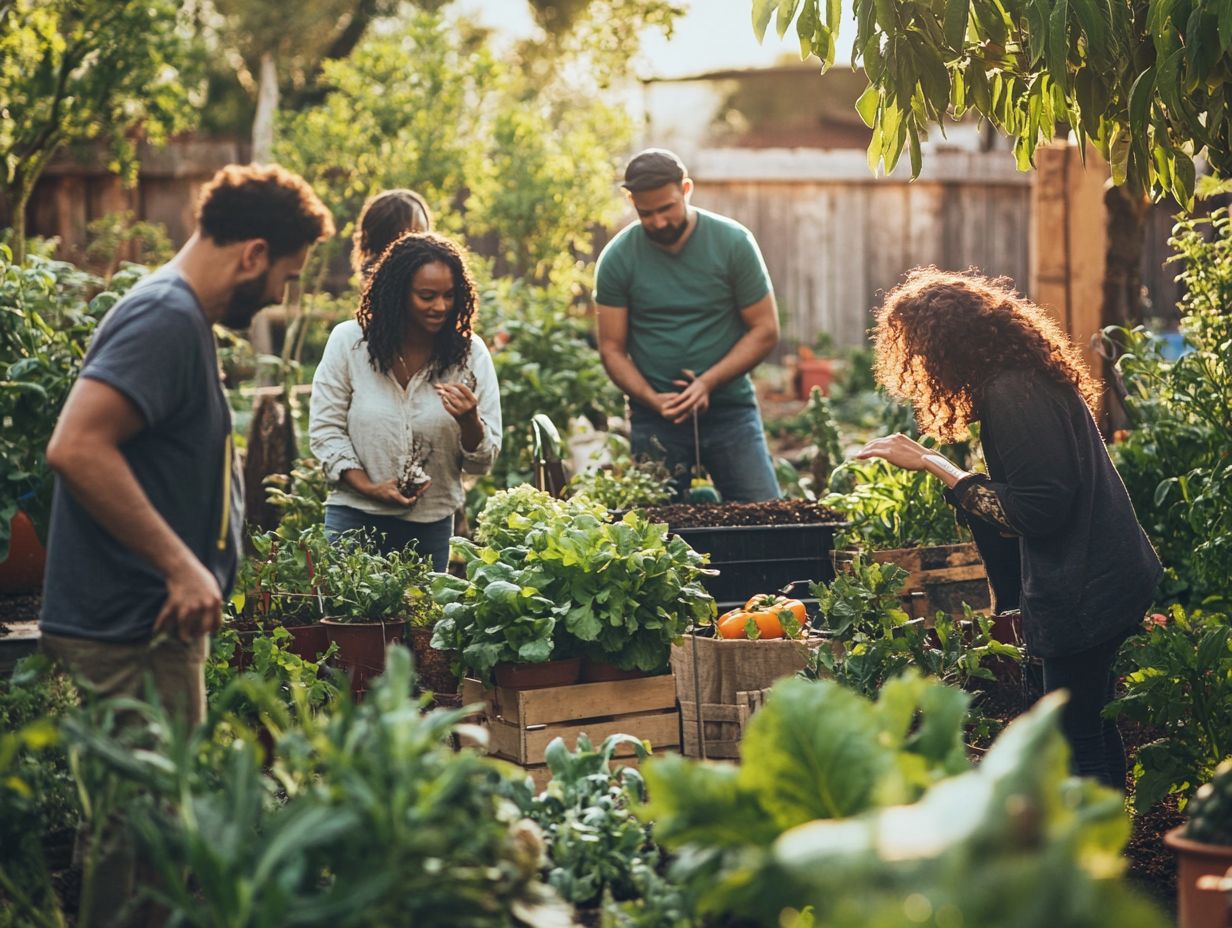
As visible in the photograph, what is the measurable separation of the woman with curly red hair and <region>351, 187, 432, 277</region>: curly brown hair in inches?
77.0

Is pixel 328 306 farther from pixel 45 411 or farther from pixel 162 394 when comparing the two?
pixel 162 394

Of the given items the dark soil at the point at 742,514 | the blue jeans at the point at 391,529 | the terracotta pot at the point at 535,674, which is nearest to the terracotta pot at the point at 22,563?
the blue jeans at the point at 391,529

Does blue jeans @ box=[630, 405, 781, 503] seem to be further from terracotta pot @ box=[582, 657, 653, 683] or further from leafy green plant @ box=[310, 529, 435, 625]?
terracotta pot @ box=[582, 657, 653, 683]

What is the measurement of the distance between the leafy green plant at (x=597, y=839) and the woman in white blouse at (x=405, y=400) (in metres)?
1.69

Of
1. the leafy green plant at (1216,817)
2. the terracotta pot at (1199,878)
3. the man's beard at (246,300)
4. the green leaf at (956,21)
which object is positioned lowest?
the terracotta pot at (1199,878)

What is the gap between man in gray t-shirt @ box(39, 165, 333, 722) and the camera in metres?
2.75

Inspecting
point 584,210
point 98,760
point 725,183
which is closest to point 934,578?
point 98,760

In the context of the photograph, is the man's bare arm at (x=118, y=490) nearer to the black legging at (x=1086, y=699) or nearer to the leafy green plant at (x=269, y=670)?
the leafy green plant at (x=269, y=670)

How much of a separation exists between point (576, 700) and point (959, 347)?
136 centimetres

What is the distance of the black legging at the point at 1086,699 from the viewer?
13.2ft

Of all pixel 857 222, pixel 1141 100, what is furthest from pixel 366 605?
pixel 857 222

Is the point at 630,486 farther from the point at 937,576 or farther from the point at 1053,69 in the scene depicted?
the point at 1053,69

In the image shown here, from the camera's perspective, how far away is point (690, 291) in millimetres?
5934

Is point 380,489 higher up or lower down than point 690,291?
lower down
